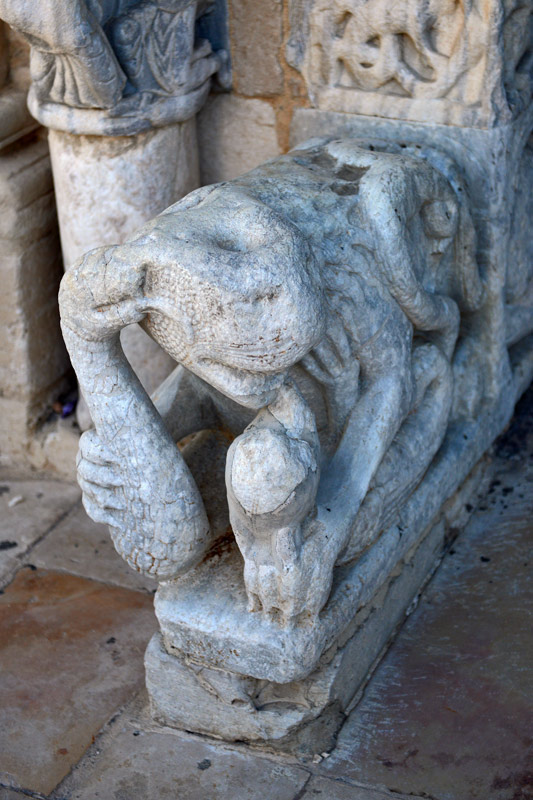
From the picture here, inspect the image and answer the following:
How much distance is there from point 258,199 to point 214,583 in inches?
34.6

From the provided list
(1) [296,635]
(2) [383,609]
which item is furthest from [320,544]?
(2) [383,609]

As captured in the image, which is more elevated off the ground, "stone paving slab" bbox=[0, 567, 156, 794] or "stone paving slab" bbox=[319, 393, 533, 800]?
"stone paving slab" bbox=[319, 393, 533, 800]

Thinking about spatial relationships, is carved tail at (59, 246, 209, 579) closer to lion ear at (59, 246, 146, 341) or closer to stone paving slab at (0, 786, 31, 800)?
lion ear at (59, 246, 146, 341)

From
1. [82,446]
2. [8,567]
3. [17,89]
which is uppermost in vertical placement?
[17,89]

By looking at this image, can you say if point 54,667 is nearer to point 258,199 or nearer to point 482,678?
point 482,678

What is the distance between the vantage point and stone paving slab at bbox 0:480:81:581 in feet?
10.8

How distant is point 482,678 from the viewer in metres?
2.66

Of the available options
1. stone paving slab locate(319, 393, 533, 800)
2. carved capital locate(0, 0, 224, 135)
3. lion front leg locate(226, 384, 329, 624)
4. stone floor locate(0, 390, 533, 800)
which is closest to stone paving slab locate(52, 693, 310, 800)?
stone floor locate(0, 390, 533, 800)

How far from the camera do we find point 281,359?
2.16 meters

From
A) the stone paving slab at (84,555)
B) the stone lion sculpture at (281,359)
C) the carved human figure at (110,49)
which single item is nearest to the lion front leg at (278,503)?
the stone lion sculpture at (281,359)

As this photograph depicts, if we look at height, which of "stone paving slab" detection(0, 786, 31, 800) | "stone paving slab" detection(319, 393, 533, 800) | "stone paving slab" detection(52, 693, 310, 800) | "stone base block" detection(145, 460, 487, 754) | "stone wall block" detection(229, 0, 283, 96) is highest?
"stone wall block" detection(229, 0, 283, 96)

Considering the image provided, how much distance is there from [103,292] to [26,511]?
1502mm

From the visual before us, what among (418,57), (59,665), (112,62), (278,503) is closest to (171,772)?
(59,665)

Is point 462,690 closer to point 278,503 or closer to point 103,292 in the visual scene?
point 278,503
